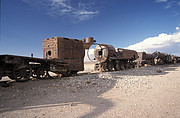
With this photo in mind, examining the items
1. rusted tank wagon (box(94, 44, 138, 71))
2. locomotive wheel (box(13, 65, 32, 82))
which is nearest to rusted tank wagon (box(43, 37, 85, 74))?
locomotive wheel (box(13, 65, 32, 82))

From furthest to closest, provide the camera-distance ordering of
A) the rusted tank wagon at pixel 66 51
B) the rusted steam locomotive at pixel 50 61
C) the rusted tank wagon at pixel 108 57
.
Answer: the rusted tank wagon at pixel 108 57 → the rusted tank wagon at pixel 66 51 → the rusted steam locomotive at pixel 50 61

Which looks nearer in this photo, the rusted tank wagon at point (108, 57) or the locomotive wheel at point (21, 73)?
the locomotive wheel at point (21, 73)

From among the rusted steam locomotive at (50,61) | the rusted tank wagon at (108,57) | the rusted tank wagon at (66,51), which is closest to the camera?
the rusted steam locomotive at (50,61)

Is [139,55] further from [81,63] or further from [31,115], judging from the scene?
[31,115]

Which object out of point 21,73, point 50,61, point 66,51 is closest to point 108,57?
point 66,51

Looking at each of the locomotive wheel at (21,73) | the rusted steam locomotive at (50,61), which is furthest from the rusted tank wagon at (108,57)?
the locomotive wheel at (21,73)

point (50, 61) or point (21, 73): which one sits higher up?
point (50, 61)

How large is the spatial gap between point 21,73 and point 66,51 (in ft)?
11.7

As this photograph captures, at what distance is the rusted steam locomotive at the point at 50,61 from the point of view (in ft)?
21.1

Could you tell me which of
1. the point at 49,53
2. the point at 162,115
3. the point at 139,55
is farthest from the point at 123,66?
the point at 162,115

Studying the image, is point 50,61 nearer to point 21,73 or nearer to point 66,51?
point 66,51

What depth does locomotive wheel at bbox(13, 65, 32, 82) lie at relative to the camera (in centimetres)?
651

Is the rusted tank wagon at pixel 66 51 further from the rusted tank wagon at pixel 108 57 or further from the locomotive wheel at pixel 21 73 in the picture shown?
the rusted tank wagon at pixel 108 57

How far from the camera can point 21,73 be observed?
6.79 m
